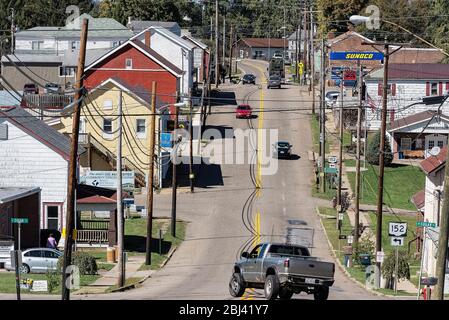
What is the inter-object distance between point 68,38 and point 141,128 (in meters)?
56.4

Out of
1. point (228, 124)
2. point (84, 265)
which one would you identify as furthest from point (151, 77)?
point (84, 265)

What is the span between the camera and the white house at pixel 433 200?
47.9 metres

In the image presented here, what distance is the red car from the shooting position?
98812 millimetres

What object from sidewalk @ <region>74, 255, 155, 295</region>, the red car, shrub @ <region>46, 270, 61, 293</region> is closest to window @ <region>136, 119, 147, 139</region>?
sidewalk @ <region>74, 255, 155, 295</region>

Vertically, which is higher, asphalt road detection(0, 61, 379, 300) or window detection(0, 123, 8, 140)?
window detection(0, 123, 8, 140)

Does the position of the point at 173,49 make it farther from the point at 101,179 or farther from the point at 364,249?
the point at 364,249

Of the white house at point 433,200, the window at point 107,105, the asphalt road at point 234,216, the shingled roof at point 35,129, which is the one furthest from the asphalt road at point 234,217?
the shingled roof at point 35,129

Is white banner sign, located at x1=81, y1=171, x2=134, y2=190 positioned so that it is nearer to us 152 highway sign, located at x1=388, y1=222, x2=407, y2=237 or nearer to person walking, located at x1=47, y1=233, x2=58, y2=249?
person walking, located at x1=47, y1=233, x2=58, y2=249

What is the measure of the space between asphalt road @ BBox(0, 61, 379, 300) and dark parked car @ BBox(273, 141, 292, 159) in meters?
1.01

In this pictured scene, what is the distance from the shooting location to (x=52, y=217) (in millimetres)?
A: 56000

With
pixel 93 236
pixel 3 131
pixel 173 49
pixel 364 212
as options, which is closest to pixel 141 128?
pixel 364 212

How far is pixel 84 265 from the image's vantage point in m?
45.9
